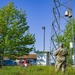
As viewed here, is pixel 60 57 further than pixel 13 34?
No

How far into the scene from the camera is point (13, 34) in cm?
3788

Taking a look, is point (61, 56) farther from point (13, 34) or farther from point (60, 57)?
point (13, 34)

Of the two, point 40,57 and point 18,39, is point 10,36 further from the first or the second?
point 40,57

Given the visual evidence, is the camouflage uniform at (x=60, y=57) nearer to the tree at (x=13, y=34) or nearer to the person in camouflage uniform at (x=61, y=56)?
the person in camouflage uniform at (x=61, y=56)

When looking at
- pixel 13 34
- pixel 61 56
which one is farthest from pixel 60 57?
pixel 13 34

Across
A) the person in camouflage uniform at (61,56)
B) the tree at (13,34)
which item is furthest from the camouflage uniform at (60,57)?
the tree at (13,34)

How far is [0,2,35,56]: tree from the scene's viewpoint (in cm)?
3775

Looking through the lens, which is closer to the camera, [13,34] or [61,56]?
[61,56]

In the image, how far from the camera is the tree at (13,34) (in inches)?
1486

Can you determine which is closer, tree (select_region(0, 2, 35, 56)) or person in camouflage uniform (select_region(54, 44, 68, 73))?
person in camouflage uniform (select_region(54, 44, 68, 73))

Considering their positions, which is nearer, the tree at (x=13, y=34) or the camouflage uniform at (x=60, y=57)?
the camouflage uniform at (x=60, y=57)

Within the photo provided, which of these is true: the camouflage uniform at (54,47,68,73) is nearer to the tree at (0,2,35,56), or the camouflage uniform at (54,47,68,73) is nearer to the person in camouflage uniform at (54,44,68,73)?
the person in camouflage uniform at (54,44,68,73)

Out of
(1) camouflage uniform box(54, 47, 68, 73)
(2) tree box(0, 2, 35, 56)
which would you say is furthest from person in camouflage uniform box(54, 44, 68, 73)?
(2) tree box(0, 2, 35, 56)

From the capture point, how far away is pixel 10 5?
41.0 m
